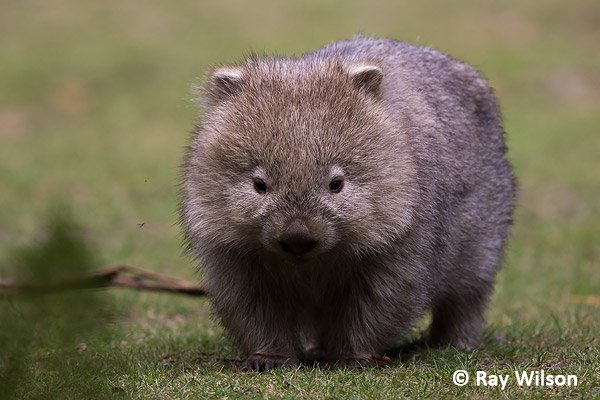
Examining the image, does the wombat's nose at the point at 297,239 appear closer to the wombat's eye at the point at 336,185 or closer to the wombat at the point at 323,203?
the wombat at the point at 323,203

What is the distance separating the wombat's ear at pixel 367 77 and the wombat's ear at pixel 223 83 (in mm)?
590

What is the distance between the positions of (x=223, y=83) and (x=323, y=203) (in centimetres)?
103

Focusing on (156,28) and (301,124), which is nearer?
(301,124)

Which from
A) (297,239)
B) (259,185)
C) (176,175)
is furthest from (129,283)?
(176,175)

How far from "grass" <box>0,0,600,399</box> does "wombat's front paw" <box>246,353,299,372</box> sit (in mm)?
123

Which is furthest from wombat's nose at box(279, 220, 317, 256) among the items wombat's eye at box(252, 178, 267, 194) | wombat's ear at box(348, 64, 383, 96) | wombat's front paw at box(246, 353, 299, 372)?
wombat's ear at box(348, 64, 383, 96)

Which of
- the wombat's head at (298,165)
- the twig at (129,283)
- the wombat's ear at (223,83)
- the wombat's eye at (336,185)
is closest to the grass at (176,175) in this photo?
the twig at (129,283)

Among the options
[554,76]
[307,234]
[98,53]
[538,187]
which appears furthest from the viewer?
[98,53]

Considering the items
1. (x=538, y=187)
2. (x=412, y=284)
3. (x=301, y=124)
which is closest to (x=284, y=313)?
(x=412, y=284)

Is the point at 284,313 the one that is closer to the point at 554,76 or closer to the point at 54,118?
the point at 54,118

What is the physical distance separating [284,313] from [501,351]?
1300 millimetres

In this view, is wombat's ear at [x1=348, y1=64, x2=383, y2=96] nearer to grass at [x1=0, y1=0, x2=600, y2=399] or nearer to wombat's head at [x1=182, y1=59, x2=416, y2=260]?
wombat's head at [x1=182, y1=59, x2=416, y2=260]

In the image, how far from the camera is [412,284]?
5.79 meters

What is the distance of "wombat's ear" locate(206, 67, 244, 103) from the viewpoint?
5.84m
